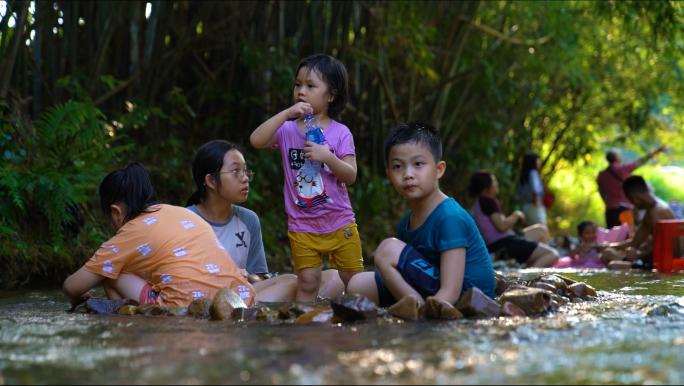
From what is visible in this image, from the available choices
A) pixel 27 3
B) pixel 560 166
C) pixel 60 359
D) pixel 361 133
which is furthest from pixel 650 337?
pixel 560 166

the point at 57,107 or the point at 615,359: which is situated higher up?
the point at 57,107

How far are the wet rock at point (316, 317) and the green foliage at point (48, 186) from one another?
9.11 ft

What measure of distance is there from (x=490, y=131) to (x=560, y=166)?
4.89 m

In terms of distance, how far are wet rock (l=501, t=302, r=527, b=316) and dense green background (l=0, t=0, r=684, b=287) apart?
3.23 meters

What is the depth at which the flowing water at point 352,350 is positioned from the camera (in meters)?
2.86

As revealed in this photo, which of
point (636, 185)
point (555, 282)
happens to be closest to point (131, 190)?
point (555, 282)

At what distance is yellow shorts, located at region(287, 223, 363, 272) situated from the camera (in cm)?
544

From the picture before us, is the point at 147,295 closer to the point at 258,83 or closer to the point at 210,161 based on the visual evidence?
the point at 210,161

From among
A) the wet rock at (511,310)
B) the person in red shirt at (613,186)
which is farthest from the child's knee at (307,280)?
the person in red shirt at (613,186)

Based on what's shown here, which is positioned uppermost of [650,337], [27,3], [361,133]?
[27,3]

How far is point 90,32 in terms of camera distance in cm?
898

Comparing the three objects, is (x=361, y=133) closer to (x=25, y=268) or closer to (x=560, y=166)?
Answer: (x=25, y=268)

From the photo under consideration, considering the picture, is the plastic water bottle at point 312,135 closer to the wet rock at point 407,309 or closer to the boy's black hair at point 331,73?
the boy's black hair at point 331,73

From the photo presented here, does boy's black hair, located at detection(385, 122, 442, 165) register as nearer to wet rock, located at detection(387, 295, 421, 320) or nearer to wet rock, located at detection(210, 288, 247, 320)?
wet rock, located at detection(387, 295, 421, 320)
